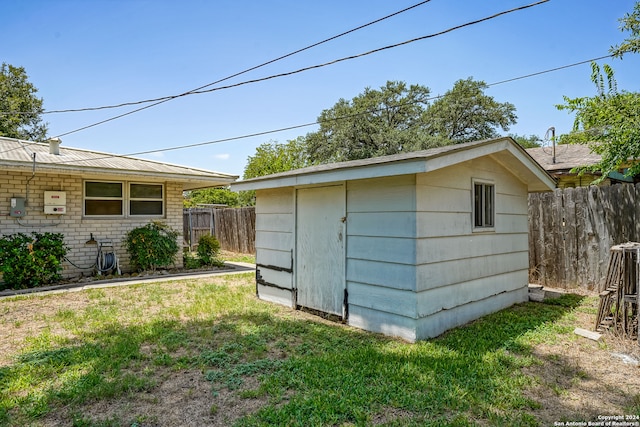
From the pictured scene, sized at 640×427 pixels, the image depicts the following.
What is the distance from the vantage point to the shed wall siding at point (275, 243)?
19.3 ft

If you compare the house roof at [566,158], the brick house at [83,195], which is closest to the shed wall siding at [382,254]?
the brick house at [83,195]

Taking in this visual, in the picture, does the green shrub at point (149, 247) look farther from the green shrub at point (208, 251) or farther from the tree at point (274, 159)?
the tree at point (274, 159)

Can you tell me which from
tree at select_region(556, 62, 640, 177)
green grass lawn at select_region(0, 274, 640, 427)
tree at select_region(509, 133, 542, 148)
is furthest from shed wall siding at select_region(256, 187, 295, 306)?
tree at select_region(509, 133, 542, 148)

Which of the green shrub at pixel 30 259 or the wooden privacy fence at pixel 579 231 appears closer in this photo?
the wooden privacy fence at pixel 579 231

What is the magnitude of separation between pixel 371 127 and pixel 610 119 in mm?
22051

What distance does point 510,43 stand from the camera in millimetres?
7977

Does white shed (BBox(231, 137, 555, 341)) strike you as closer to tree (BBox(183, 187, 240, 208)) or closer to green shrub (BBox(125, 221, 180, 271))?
green shrub (BBox(125, 221, 180, 271))

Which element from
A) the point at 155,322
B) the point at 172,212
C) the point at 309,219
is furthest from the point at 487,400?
the point at 172,212

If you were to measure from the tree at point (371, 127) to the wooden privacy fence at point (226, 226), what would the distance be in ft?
46.7

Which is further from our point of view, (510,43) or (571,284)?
(510,43)

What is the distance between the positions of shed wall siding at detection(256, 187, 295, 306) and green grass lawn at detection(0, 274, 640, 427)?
0.50 meters

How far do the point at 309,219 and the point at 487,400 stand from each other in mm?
3370

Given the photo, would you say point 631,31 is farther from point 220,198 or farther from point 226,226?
point 220,198

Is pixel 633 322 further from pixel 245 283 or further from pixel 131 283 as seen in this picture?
pixel 131 283
